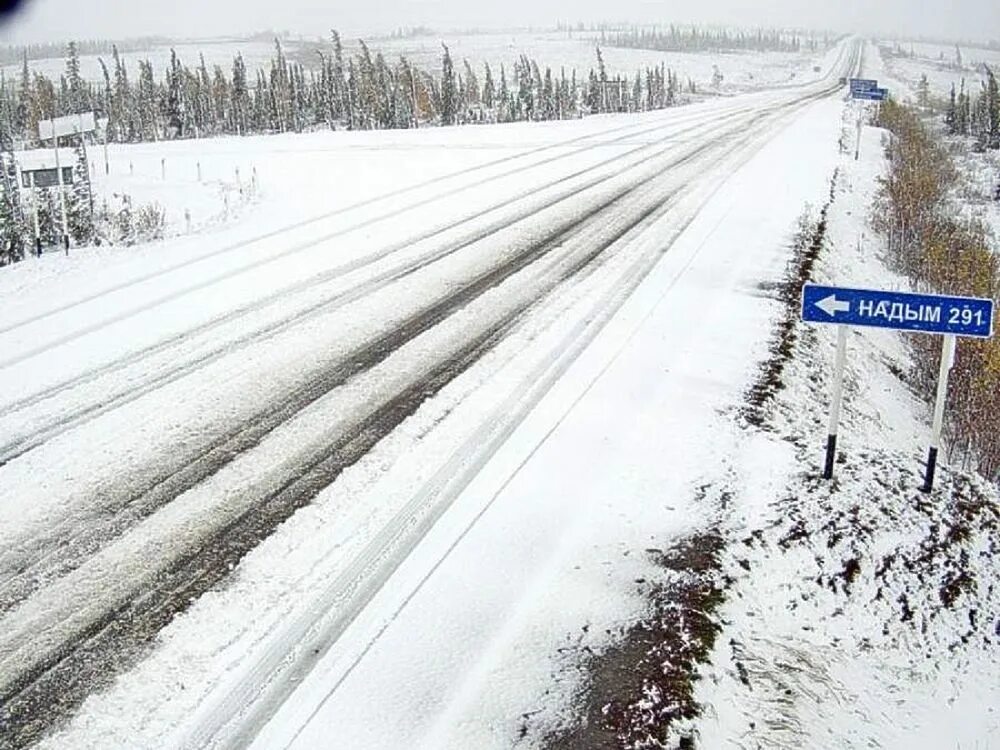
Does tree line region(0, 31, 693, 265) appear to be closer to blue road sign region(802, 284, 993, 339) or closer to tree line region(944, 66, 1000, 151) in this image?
tree line region(944, 66, 1000, 151)

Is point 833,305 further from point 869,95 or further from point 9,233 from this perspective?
point 869,95

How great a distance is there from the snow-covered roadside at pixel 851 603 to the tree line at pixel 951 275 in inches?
185

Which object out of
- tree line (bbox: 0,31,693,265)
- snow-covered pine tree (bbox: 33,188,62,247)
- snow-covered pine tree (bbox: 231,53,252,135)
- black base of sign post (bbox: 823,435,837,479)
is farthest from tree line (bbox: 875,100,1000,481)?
snow-covered pine tree (bbox: 231,53,252,135)

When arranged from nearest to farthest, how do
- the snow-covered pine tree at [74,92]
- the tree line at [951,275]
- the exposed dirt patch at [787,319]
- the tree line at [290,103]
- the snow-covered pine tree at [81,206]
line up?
the exposed dirt patch at [787,319] < the tree line at [951,275] < the snow-covered pine tree at [81,206] < the tree line at [290,103] < the snow-covered pine tree at [74,92]

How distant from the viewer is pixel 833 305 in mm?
6832

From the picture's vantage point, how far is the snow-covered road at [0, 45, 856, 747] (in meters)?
4.59

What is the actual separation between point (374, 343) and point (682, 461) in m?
3.99

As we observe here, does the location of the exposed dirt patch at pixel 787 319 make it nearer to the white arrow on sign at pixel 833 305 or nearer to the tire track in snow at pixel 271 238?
the white arrow on sign at pixel 833 305

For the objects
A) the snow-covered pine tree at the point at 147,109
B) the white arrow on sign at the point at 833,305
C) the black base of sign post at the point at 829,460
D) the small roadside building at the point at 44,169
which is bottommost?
the black base of sign post at the point at 829,460

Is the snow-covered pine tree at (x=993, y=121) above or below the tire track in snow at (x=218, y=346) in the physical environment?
above

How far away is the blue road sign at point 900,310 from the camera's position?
21.5ft

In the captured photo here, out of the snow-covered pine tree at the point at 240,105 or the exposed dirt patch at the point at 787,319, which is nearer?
the exposed dirt patch at the point at 787,319

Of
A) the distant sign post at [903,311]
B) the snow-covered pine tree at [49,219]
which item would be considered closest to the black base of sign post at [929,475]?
the distant sign post at [903,311]

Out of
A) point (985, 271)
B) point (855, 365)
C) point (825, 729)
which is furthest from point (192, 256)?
point (985, 271)
